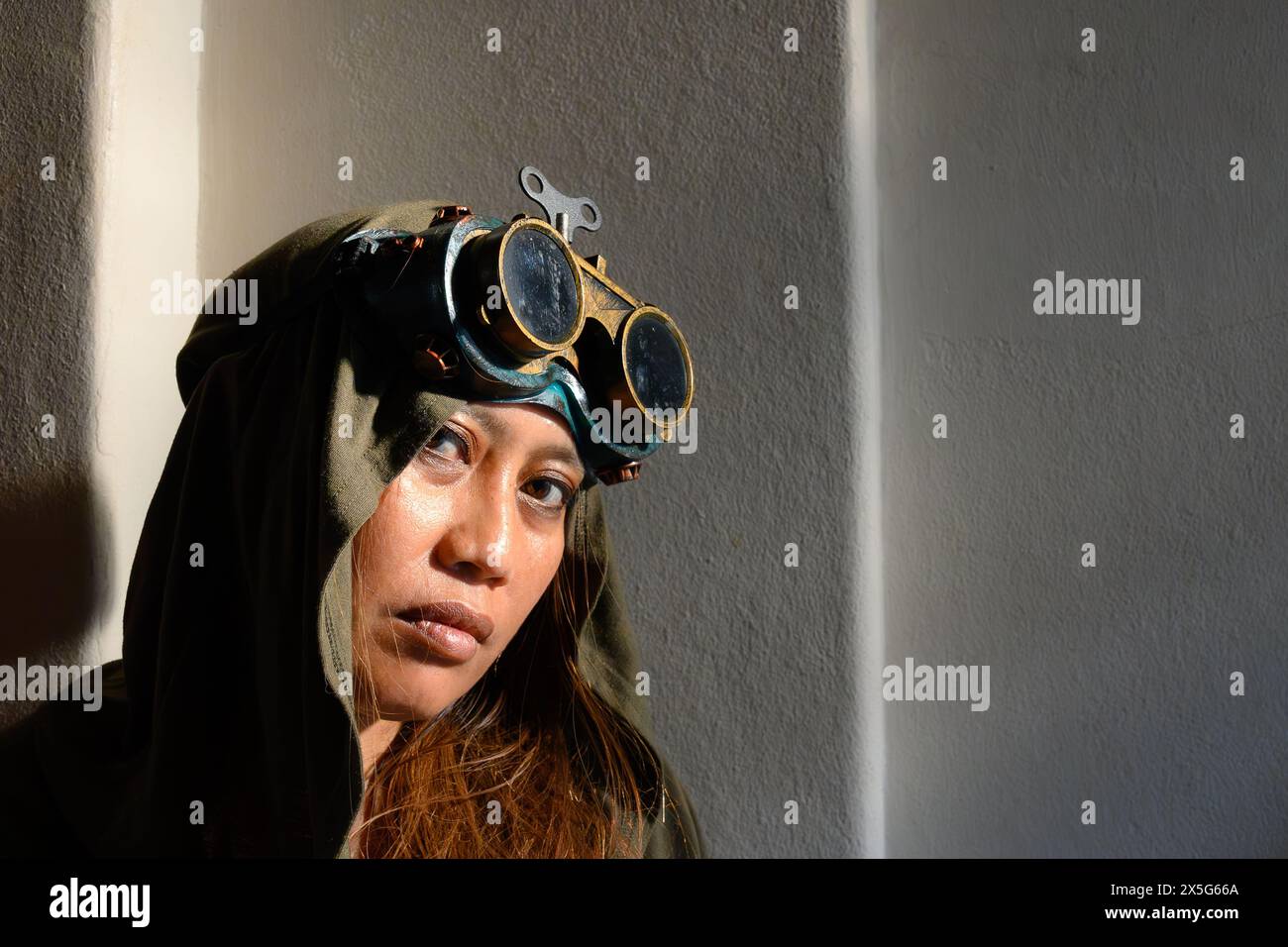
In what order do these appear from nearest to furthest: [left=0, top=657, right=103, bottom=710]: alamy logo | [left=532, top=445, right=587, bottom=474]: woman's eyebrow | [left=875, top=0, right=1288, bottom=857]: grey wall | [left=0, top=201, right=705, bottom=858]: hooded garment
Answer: [left=0, top=201, right=705, bottom=858]: hooded garment, [left=532, top=445, right=587, bottom=474]: woman's eyebrow, [left=0, top=657, right=103, bottom=710]: alamy logo, [left=875, top=0, right=1288, bottom=857]: grey wall

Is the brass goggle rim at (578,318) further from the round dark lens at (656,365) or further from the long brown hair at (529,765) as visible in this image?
the long brown hair at (529,765)

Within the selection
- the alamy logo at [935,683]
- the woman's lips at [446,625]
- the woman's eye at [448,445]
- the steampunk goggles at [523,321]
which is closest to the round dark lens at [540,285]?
the steampunk goggles at [523,321]

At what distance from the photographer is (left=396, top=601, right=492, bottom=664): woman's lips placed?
2.98ft

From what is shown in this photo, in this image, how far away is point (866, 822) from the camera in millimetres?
1335

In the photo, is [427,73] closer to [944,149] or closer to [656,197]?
[656,197]

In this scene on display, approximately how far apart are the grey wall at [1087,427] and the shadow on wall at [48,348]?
92 cm

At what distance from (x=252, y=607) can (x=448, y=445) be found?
21cm

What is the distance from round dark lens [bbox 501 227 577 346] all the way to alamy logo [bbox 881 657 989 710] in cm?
68

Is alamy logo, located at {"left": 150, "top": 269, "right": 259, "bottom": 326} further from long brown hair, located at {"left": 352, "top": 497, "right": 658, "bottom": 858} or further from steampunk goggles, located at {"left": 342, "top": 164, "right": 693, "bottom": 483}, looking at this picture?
long brown hair, located at {"left": 352, "top": 497, "right": 658, "bottom": 858}

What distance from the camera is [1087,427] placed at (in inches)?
53.8

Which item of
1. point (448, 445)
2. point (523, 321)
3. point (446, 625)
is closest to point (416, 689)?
point (446, 625)

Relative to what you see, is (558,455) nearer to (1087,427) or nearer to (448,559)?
(448,559)

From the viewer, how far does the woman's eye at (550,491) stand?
993 millimetres
